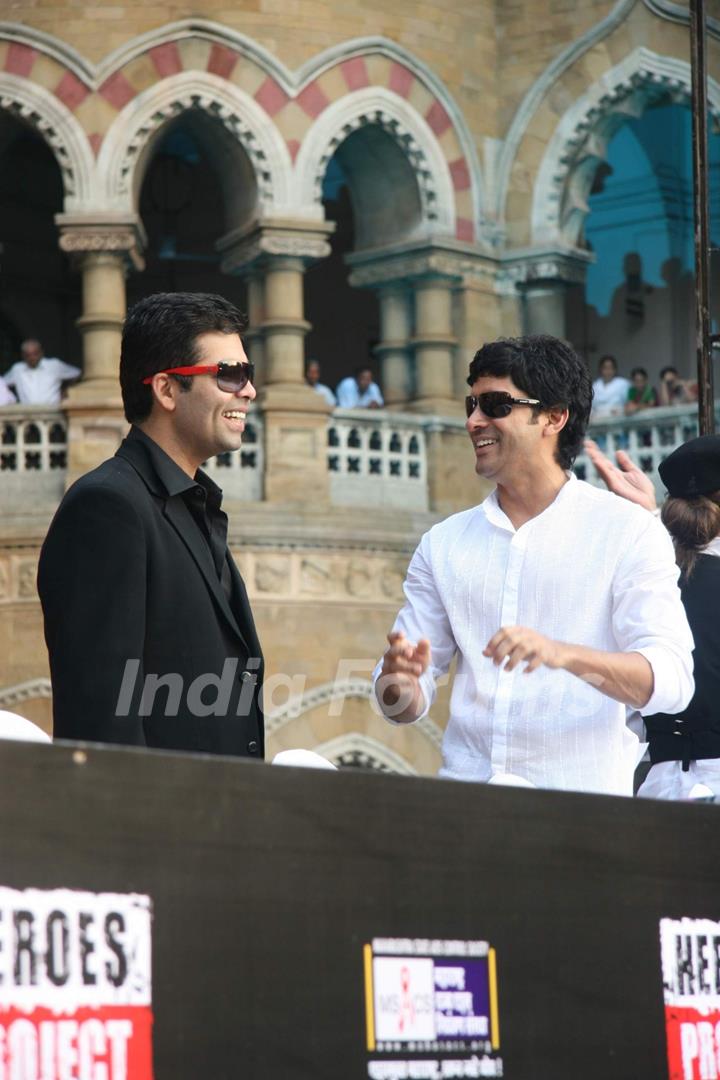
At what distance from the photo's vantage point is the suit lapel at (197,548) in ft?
11.8

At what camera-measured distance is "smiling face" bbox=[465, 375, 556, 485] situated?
384cm

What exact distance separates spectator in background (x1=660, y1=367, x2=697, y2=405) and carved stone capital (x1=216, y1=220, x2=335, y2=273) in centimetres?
295

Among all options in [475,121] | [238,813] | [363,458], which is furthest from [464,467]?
[238,813]

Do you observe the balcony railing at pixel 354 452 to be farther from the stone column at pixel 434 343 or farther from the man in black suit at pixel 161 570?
the man in black suit at pixel 161 570

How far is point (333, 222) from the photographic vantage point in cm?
1448

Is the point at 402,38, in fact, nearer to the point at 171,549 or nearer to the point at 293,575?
the point at 293,575

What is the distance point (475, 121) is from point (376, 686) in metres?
12.2

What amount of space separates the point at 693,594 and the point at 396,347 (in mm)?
11079

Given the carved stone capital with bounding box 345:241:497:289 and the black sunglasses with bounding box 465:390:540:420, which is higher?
the carved stone capital with bounding box 345:241:497:289

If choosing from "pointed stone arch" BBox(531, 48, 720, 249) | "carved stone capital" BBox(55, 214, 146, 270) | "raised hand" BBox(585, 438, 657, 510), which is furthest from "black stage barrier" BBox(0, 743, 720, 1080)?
"pointed stone arch" BBox(531, 48, 720, 249)

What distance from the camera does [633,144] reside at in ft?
58.9

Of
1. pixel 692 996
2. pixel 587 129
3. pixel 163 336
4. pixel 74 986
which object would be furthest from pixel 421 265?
pixel 74 986

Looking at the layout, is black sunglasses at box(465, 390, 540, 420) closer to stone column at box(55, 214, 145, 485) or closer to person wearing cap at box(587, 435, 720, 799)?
person wearing cap at box(587, 435, 720, 799)

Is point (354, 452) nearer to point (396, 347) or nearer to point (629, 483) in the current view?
point (396, 347)
